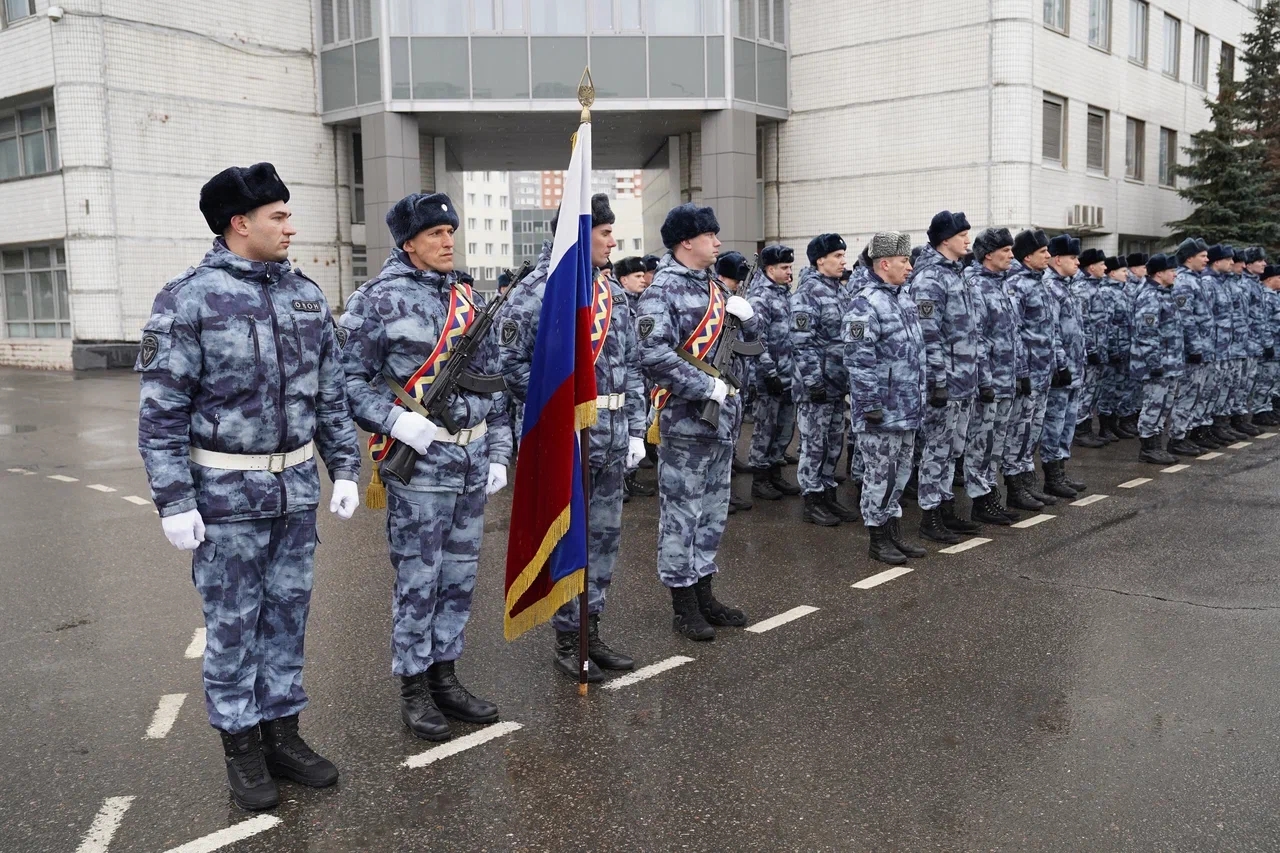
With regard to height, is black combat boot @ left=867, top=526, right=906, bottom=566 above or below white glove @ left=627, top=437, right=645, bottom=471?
below

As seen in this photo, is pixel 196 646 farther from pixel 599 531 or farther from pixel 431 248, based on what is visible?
pixel 431 248

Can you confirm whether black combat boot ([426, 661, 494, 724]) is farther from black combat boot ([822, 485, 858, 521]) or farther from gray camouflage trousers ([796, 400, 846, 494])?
gray camouflage trousers ([796, 400, 846, 494])

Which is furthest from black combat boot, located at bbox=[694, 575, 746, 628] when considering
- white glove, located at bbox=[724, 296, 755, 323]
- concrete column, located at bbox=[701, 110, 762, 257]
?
concrete column, located at bbox=[701, 110, 762, 257]

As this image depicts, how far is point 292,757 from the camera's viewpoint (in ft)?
12.9

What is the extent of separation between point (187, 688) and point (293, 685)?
1207mm

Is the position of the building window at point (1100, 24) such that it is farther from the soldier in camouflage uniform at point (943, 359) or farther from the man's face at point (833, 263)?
the soldier in camouflage uniform at point (943, 359)

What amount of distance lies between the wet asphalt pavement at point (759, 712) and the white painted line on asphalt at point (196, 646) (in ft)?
0.29

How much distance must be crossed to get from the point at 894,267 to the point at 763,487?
10.2 feet

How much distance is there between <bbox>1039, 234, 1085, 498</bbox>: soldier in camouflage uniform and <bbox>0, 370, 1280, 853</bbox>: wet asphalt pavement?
1.70 m

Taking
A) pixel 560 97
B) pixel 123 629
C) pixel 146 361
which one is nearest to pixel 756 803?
pixel 146 361

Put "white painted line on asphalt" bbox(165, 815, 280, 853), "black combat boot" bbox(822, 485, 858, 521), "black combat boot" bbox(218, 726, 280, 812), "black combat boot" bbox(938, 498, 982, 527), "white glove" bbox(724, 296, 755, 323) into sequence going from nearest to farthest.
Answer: "white painted line on asphalt" bbox(165, 815, 280, 853)
"black combat boot" bbox(218, 726, 280, 812)
"white glove" bbox(724, 296, 755, 323)
"black combat boot" bbox(938, 498, 982, 527)
"black combat boot" bbox(822, 485, 858, 521)

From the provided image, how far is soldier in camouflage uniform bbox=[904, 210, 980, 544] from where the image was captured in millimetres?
7684

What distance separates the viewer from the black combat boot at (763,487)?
31.8 ft

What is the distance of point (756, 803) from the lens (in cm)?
372
